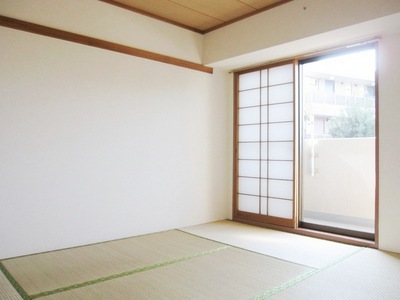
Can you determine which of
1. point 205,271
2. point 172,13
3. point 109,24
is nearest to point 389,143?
point 205,271

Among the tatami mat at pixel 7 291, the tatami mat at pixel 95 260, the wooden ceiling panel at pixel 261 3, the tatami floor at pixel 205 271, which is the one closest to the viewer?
the tatami mat at pixel 7 291

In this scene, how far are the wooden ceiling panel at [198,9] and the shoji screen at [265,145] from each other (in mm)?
850

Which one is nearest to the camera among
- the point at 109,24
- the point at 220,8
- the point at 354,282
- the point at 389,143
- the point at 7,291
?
the point at 7,291

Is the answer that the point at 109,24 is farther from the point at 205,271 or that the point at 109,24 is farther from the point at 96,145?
the point at 205,271

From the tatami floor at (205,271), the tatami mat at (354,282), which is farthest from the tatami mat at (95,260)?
the tatami mat at (354,282)

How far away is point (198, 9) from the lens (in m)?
3.79

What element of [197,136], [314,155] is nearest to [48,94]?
[197,136]

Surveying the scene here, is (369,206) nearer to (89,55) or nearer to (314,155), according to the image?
(314,155)

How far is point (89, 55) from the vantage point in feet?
11.1

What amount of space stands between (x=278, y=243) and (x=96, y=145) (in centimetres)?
223

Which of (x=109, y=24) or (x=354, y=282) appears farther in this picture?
(x=109, y=24)

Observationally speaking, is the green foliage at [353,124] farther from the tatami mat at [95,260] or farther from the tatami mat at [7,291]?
the tatami mat at [7,291]

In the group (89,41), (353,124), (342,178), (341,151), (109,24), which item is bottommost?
(342,178)

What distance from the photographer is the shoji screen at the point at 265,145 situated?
A: 13.8ft
